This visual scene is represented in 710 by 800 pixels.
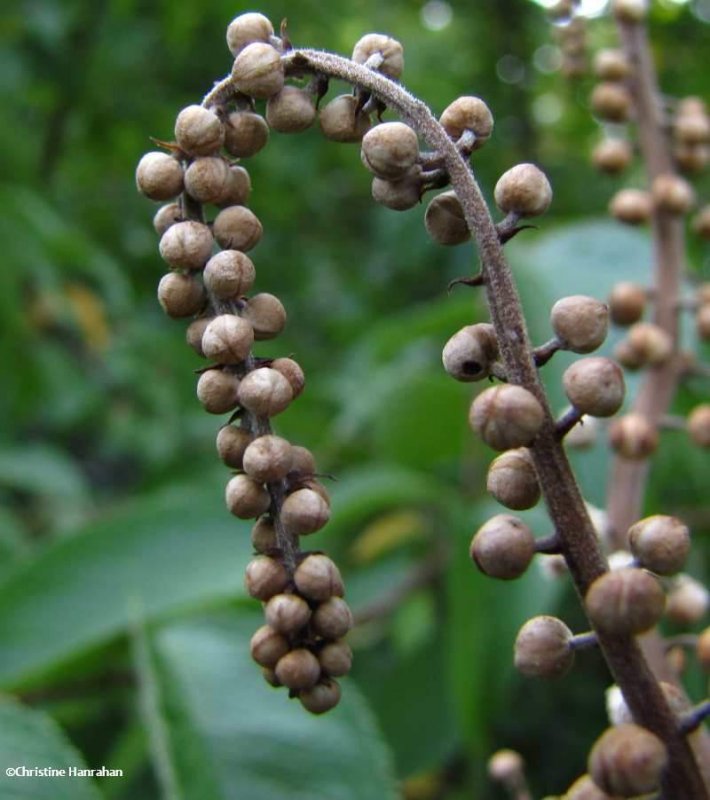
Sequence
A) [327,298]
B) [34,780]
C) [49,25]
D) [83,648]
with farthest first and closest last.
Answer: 1. [327,298]
2. [49,25]
3. [83,648]
4. [34,780]

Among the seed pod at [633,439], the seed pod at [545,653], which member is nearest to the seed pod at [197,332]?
the seed pod at [545,653]

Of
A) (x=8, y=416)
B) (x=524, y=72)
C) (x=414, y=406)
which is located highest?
(x=524, y=72)

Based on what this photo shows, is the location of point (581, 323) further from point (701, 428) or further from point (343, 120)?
point (701, 428)

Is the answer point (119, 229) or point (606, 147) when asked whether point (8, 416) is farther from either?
point (606, 147)

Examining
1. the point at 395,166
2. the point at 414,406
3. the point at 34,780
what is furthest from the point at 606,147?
the point at 34,780

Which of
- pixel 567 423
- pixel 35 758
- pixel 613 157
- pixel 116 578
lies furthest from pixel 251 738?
pixel 613 157

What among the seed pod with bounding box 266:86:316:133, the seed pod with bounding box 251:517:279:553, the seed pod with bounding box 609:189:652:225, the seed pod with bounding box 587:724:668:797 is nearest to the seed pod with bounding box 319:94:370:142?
the seed pod with bounding box 266:86:316:133
